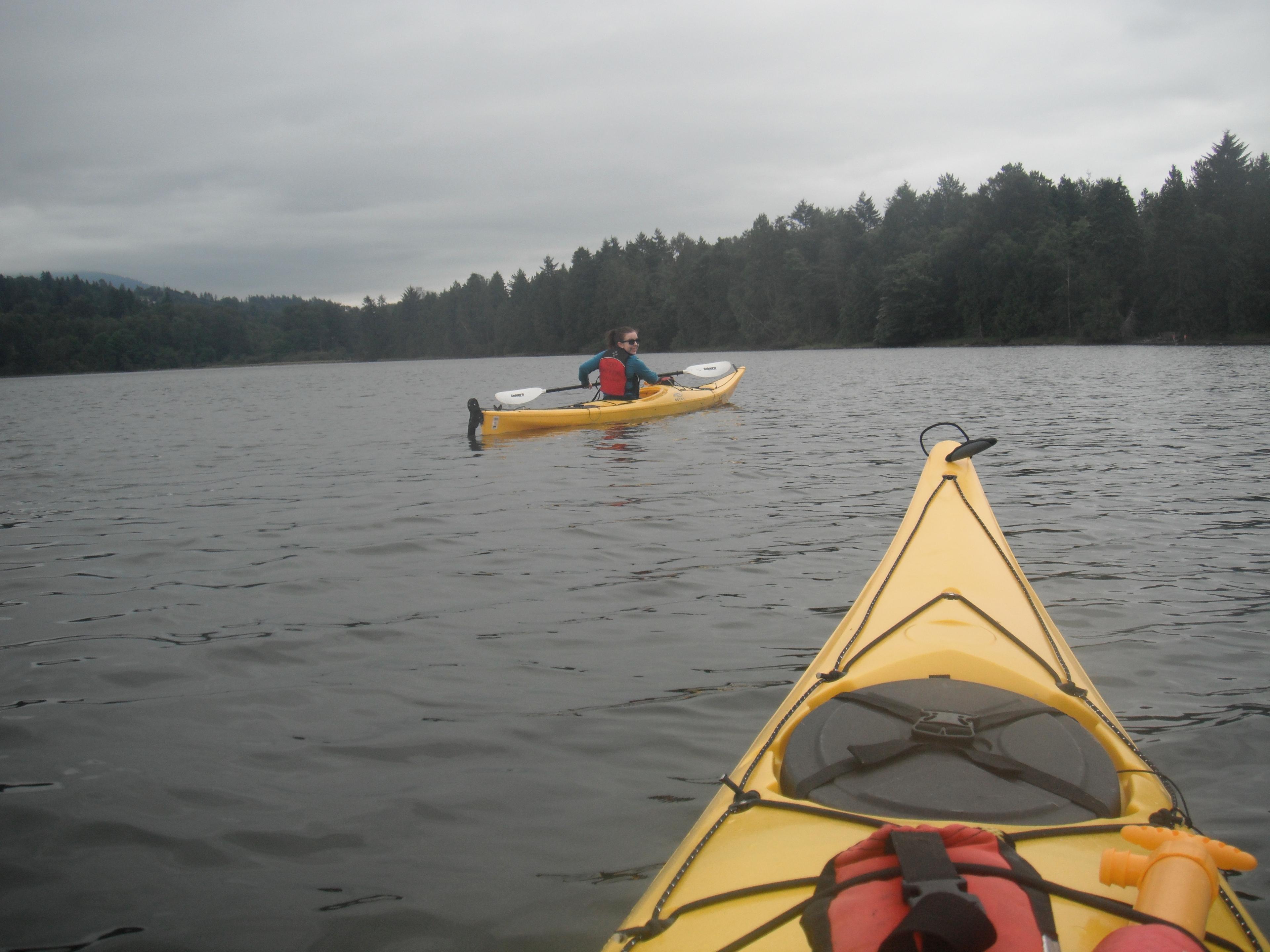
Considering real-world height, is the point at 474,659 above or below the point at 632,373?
below

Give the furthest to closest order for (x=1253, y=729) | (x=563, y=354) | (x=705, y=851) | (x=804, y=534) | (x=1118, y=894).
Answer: (x=563, y=354) → (x=804, y=534) → (x=1253, y=729) → (x=705, y=851) → (x=1118, y=894)

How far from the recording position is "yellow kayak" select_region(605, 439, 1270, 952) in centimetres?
154

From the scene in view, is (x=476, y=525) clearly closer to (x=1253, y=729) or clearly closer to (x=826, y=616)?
(x=826, y=616)

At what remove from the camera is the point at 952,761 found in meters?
1.99

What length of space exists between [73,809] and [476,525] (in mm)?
3941

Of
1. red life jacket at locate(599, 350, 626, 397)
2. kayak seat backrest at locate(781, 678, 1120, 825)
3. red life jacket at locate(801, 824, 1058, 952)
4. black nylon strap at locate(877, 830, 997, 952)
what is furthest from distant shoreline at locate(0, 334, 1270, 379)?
black nylon strap at locate(877, 830, 997, 952)

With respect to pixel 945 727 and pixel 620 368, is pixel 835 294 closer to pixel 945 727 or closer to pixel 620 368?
pixel 620 368

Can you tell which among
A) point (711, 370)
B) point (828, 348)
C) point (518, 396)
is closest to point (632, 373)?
point (518, 396)

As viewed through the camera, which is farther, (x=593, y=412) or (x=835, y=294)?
(x=835, y=294)

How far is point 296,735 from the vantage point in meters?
3.17

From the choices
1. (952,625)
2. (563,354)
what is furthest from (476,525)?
(563,354)

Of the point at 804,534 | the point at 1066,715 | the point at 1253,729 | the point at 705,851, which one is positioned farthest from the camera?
the point at 804,534

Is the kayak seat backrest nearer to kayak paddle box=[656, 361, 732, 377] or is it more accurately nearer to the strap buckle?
the strap buckle

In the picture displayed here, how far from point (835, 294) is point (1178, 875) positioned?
2687 inches
